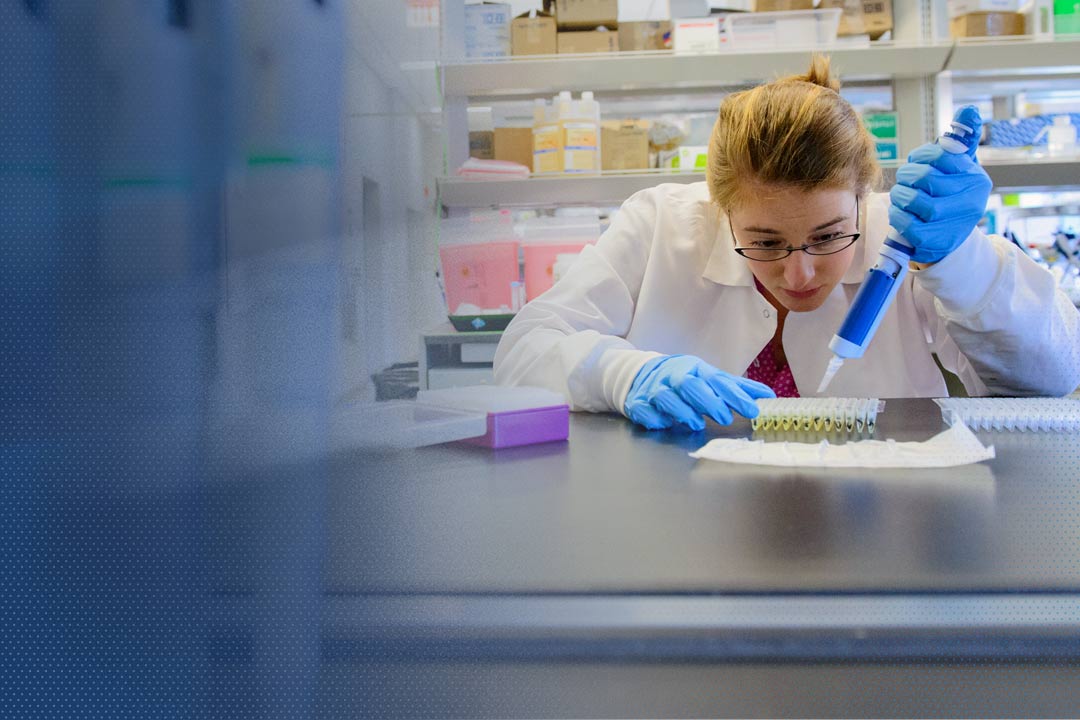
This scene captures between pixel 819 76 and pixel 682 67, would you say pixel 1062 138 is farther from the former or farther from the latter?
pixel 819 76

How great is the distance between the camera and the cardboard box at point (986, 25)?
2891mm

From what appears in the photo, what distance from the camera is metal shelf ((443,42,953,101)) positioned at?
9.48 ft

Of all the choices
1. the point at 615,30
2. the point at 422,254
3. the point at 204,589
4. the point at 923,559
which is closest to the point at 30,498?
the point at 204,589

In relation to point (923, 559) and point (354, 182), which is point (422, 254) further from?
point (923, 559)

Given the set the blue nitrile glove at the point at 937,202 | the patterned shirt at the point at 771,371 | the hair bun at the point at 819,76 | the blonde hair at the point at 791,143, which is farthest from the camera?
the patterned shirt at the point at 771,371

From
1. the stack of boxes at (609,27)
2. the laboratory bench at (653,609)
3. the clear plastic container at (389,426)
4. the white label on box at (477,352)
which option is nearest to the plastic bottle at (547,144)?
the stack of boxes at (609,27)

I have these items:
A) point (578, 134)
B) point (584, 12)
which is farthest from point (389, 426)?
point (584, 12)

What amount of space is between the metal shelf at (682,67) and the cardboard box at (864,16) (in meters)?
0.12

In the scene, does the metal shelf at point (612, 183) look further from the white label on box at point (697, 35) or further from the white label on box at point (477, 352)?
the white label on box at point (477, 352)

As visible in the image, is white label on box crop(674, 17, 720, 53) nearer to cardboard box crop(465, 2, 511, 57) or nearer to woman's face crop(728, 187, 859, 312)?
cardboard box crop(465, 2, 511, 57)

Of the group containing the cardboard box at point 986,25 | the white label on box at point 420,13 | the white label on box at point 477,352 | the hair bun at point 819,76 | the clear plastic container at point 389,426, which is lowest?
the clear plastic container at point 389,426

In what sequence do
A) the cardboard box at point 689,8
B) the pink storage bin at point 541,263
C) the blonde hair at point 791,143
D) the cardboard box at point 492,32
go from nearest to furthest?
the blonde hair at point 791,143, the pink storage bin at point 541,263, the cardboard box at point 492,32, the cardboard box at point 689,8

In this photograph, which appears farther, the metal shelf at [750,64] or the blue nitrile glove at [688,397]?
the metal shelf at [750,64]

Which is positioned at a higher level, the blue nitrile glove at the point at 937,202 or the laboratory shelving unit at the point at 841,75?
the laboratory shelving unit at the point at 841,75
